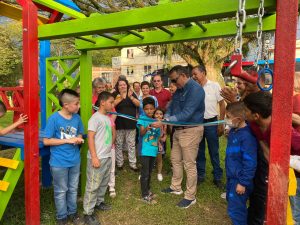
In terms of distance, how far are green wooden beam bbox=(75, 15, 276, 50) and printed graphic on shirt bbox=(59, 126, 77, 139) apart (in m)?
1.04

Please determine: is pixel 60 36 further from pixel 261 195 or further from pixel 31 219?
pixel 261 195

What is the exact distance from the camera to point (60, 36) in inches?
106

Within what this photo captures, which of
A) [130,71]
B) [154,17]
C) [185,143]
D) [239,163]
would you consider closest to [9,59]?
[130,71]

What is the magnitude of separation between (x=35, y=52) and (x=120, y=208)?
211cm

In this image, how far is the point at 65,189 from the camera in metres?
2.99

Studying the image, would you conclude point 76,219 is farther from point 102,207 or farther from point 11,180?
point 11,180

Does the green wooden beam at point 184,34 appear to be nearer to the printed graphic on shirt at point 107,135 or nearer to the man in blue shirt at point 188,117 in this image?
the man in blue shirt at point 188,117

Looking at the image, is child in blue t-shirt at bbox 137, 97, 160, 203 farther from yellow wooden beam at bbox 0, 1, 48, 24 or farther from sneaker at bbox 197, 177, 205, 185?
yellow wooden beam at bbox 0, 1, 48, 24

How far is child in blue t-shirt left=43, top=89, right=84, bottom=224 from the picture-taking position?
2920 mm

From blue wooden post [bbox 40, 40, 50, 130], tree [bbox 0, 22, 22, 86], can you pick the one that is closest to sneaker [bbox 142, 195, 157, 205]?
blue wooden post [bbox 40, 40, 50, 130]

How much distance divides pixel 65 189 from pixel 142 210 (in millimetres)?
1038

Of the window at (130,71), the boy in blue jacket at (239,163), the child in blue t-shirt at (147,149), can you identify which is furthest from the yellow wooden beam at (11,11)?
the window at (130,71)

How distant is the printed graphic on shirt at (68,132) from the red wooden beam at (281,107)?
7.01 ft

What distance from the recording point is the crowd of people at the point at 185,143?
2426 mm
